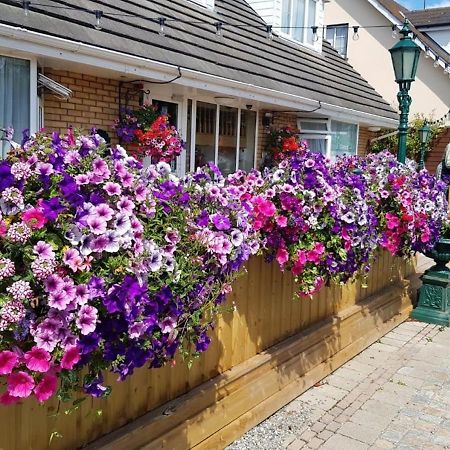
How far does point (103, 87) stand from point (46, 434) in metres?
5.79

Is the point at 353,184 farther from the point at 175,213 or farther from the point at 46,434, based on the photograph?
the point at 46,434

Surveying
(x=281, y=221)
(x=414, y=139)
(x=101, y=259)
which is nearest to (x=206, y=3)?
(x=281, y=221)

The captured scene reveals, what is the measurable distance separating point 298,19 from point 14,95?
941 centimetres

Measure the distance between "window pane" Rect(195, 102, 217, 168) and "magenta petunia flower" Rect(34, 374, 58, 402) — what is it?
313 inches

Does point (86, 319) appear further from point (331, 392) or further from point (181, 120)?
point (181, 120)

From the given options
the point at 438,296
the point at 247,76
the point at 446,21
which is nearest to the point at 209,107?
the point at 247,76

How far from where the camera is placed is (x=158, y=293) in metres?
2.52

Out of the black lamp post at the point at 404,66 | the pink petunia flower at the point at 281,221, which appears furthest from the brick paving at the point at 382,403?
the black lamp post at the point at 404,66

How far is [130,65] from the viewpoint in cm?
692

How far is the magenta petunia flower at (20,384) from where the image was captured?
2.06 metres

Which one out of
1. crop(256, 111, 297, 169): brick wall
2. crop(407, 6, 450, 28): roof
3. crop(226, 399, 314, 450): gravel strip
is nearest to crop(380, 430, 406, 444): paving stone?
crop(226, 399, 314, 450): gravel strip

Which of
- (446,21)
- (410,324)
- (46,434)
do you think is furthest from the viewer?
(446,21)

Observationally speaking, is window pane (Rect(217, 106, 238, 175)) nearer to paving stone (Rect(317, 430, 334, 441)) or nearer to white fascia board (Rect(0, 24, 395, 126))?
white fascia board (Rect(0, 24, 395, 126))

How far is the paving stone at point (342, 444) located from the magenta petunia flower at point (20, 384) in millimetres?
2482
